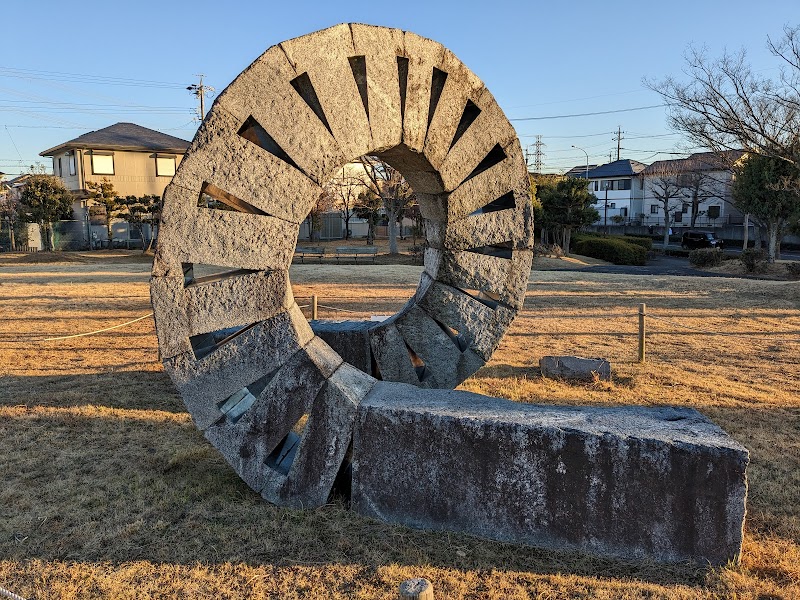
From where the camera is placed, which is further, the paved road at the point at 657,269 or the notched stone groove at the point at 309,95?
the paved road at the point at 657,269

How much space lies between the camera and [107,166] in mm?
35156

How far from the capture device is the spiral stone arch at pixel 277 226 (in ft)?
15.1

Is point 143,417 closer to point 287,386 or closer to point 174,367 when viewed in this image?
point 174,367

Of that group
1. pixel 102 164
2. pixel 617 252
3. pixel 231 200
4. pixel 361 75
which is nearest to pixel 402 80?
pixel 361 75

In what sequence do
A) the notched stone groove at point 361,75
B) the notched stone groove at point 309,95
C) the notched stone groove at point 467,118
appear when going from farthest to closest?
1. the notched stone groove at point 467,118
2. the notched stone groove at point 361,75
3. the notched stone groove at point 309,95

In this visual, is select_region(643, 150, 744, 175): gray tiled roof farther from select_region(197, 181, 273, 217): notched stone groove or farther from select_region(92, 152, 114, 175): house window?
select_region(197, 181, 273, 217): notched stone groove

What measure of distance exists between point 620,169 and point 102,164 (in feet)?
151

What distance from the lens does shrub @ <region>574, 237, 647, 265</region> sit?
31234 millimetres

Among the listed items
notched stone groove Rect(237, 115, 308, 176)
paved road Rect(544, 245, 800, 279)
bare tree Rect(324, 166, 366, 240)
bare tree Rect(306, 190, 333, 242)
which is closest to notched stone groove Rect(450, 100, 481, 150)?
notched stone groove Rect(237, 115, 308, 176)

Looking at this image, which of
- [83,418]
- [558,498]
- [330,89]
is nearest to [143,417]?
[83,418]

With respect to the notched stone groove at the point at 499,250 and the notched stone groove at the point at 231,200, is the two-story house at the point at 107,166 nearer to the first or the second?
the notched stone groove at the point at 499,250

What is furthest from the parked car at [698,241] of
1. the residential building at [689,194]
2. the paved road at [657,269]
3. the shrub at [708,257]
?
the shrub at [708,257]

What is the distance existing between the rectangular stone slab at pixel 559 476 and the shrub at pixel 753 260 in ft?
77.9

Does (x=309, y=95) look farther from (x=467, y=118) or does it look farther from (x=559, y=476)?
(x=559, y=476)
